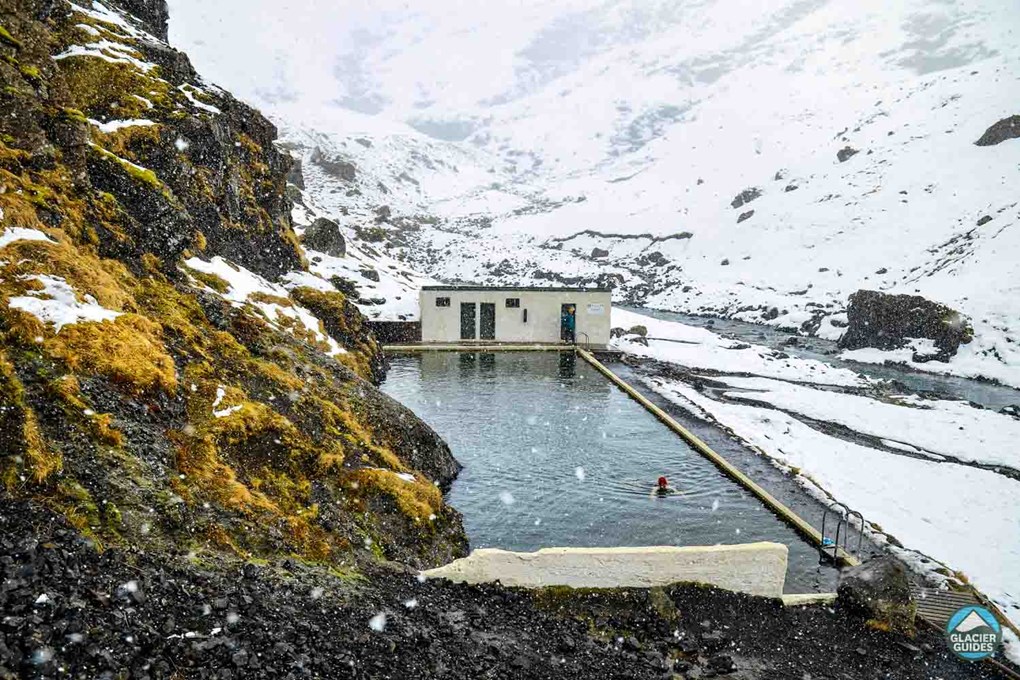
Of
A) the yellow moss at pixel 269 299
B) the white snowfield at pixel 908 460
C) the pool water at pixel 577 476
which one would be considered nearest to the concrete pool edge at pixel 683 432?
the pool water at pixel 577 476

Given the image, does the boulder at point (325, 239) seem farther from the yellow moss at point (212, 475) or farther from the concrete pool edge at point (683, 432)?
the yellow moss at point (212, 475)

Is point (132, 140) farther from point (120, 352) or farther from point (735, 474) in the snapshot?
point (735, 474)

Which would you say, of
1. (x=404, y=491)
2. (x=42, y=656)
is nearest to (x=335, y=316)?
(x=404, y=491)

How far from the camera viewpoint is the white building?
122ft

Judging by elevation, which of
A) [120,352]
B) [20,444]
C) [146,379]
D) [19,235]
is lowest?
[20,444]

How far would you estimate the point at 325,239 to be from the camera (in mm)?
48406

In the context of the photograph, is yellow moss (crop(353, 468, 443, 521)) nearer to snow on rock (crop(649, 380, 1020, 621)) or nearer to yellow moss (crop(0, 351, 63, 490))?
yellow moss (crop(0, 351, 63, 490))

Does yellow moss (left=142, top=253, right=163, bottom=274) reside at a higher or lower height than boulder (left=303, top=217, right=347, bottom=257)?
lower

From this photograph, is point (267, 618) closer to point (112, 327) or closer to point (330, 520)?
point (330, 520)

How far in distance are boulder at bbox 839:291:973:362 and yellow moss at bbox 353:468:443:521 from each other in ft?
140

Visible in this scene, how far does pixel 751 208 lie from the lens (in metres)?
98.1

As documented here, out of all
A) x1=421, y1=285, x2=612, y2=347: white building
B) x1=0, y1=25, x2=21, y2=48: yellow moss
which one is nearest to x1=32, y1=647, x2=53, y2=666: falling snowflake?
x1=0, y1=25, x2=21, y2=48: yellow moss

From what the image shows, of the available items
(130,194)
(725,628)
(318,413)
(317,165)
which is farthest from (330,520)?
(317,165)

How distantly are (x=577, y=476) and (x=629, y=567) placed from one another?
683 centimetres
